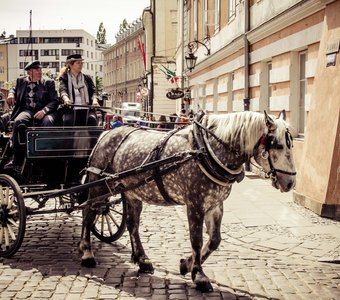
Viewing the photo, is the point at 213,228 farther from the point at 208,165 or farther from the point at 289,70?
the point at 289,70

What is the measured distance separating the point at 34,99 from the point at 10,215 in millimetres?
1837

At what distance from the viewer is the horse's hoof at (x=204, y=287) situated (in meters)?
5.20

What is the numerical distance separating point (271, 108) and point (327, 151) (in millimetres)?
4819

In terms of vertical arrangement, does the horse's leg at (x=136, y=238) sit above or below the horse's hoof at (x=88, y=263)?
above

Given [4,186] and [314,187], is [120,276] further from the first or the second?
[314,187]

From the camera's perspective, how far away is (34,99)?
7.64m

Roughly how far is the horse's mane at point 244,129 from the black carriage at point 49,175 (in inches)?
77.7

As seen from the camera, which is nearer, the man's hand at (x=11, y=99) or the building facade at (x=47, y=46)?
the man's hand at (x=11, y=99)

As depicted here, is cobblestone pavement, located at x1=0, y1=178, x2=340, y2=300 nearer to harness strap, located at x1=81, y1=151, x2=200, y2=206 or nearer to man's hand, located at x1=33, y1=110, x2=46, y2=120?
harness strap, located at x1=81, y1=151, x2=200, y2=206

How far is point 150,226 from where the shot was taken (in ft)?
27.4

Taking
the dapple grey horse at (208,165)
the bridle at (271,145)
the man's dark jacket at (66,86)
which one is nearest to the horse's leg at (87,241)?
the dapple grey horse at (208,165)

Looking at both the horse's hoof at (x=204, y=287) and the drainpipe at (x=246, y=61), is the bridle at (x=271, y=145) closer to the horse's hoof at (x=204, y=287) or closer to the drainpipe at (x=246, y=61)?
the horse's hoof at (x=204, y=287)

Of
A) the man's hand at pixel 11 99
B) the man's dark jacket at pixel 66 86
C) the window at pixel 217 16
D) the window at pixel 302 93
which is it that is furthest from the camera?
the window at pixel 217 16

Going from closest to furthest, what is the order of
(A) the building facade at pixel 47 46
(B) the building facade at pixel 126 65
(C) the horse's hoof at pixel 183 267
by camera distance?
(C) the horse's hoof at pixel 183 267 → (B) the building facade at pixel 126 65 → (A) the building facade at pixel 47 46
